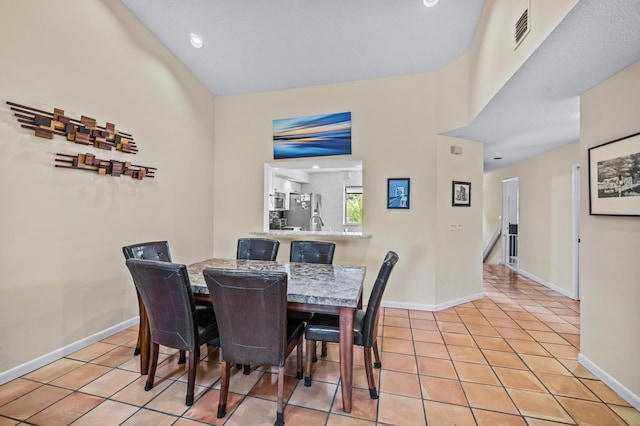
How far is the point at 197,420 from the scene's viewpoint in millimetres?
1711

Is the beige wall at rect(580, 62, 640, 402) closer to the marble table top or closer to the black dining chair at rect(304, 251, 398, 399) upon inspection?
the black dining chair at rect(304, 251, 398, 399)

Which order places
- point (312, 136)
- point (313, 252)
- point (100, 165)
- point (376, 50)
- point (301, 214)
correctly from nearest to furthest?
point (100, 165), point (313, 252), point (376, 50), point (312, 136), point (301, 214)

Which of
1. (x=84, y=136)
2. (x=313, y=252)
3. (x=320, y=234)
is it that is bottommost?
(x=313, y=252)

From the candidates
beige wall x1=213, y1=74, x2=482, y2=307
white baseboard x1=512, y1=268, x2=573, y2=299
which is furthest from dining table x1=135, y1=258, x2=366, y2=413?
white baseboard x1=512, y1=268, x2=573, y2=299

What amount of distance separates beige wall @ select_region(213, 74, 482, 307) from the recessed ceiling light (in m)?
1.08

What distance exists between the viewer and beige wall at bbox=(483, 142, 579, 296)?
4246 millimetres

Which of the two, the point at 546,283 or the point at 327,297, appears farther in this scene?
the point at 546,283

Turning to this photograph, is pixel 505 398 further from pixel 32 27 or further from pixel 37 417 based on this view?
pixel 32 27

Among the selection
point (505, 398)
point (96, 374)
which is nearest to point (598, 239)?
point (505, 398)

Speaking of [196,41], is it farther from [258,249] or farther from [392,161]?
[392,161]

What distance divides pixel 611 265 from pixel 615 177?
66cm

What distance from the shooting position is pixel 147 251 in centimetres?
251

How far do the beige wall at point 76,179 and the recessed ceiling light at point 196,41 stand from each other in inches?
16.1

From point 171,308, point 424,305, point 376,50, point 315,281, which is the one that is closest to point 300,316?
point 315,281
